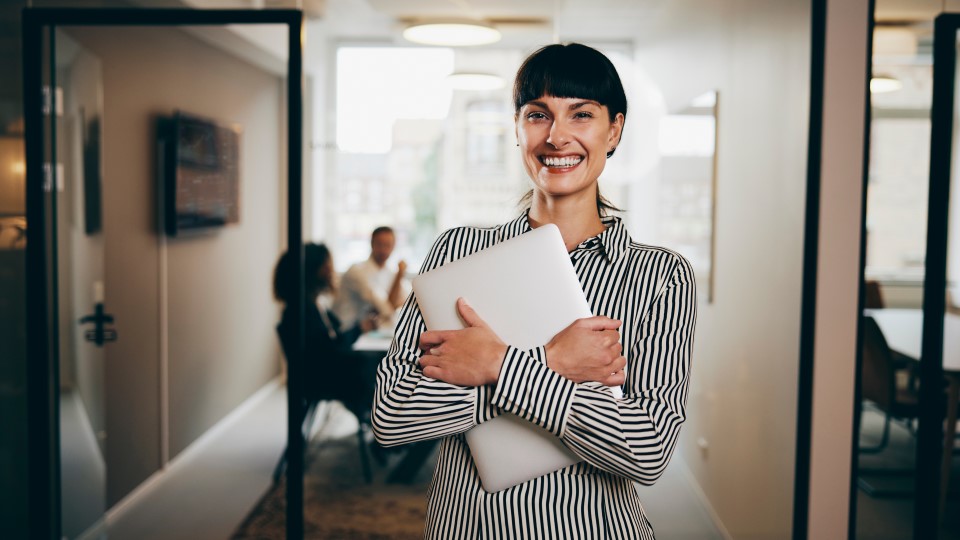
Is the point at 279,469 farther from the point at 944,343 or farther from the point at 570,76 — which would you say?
the point at 570,76

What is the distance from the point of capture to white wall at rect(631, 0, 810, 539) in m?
2.47

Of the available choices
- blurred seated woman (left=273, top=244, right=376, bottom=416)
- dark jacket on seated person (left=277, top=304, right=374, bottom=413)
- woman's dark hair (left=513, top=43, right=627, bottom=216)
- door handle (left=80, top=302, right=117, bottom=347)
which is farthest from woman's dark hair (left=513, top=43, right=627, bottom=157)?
door handle (left=80, top=302, right=117, bottom=347)

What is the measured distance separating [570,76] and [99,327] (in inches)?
99.4

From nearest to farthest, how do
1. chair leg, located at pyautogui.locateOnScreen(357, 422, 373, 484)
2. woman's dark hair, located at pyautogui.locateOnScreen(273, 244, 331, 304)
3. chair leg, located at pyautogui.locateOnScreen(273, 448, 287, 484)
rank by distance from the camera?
woman's dark hair, located at pyautogui.locateOnScreen(273, 244, 331, 304) → chair leg, located at pyautogui.locateOnScreen(357, 422, 373, 484) → chair leg, located at pyautogui.locateOnScreen(273, 448, 287, 484)

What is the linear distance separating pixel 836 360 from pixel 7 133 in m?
2.91

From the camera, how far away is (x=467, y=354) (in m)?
1.01

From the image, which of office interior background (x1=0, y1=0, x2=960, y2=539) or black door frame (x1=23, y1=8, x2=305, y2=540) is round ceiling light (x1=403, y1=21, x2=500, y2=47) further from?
black door frame (x1=23, y1=8, x2=305, y2=540)

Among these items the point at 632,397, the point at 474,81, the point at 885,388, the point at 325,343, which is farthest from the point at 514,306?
the point at 885,388

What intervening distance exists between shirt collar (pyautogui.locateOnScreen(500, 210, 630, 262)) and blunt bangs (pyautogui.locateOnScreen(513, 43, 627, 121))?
0.60 ft

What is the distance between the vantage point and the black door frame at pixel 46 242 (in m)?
2.52

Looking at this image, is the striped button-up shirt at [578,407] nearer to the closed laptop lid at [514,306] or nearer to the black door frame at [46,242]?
the closed laptop lid at [514,306]

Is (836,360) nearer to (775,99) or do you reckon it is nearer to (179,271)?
(775,99)

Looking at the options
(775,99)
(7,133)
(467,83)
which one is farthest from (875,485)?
(7,133)

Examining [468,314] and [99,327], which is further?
[99,327]
